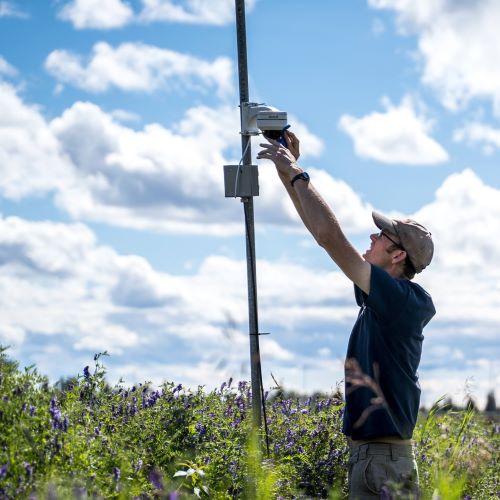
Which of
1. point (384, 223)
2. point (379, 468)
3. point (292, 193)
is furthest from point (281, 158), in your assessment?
point (379, 468)

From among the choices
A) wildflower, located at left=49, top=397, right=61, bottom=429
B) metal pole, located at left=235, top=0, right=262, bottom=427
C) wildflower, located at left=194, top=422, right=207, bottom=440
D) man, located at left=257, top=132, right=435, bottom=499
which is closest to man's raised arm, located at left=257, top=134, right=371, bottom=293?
man, located at left=257, top=132, right=435, bottom=499

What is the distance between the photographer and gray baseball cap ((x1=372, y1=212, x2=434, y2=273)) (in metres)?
4.54

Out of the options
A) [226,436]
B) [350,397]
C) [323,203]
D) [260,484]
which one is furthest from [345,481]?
[323,203]

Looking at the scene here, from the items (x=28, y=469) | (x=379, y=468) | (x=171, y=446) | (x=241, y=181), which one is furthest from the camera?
(x=241, y=181)

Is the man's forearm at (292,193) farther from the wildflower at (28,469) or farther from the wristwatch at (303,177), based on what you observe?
the wildflower at (28,469)

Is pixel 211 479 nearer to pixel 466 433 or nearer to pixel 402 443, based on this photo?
pixel 402 443

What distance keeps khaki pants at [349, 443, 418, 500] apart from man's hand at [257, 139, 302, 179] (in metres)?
1.33

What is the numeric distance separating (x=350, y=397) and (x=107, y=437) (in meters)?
1.14

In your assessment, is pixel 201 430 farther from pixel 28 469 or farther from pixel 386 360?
pixel 28 469

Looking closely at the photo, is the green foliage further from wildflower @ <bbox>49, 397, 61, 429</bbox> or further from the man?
the man

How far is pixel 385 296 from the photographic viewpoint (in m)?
4.20

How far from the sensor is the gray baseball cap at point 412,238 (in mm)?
4543

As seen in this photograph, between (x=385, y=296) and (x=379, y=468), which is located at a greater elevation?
(x=385, y=296)

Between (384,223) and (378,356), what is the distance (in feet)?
2.21
